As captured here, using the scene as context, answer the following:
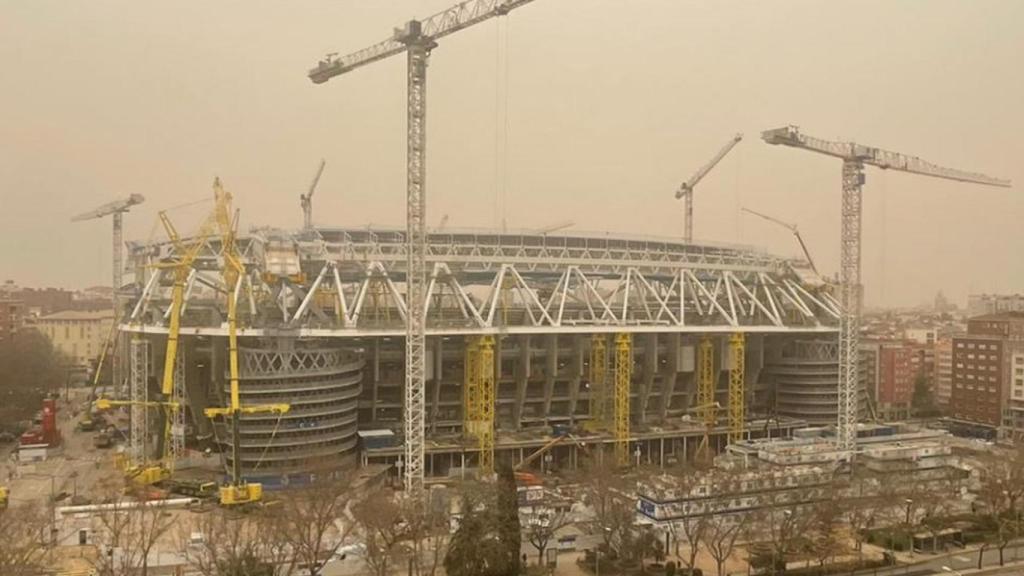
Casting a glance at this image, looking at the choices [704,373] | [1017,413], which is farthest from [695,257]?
[1017,413]

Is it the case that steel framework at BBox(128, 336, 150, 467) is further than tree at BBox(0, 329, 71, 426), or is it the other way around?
tree at BBox(0, 329, 71, 426)

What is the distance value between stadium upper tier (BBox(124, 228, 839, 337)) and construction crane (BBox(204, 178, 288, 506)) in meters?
0.79

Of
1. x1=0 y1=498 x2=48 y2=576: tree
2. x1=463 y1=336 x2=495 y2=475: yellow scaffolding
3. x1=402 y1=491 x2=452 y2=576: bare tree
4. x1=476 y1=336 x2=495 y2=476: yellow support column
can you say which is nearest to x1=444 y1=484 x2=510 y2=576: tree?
→ x1=402 y1=491 x2=452 y2=576: bare tree

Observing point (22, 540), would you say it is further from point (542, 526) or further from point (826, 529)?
point (826, 529)

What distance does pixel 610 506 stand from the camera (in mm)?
25031

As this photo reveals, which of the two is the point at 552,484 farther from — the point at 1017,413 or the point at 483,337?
the point at 1017,413

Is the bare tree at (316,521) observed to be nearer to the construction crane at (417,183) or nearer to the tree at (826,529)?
the construction crane at (417,183)

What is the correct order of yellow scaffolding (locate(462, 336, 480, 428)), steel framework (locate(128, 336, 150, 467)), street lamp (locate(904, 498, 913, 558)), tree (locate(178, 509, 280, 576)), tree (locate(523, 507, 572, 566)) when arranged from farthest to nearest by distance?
yellow scaffolding (locate(462, 336, 480, 428))
steel framework (locate(128, 336, 150, 467))
street lamp (locate(904, 498, 913, 558))
tree (locate(523, 507, 572, 566))
tree (locate(178, 509, 280, 576))

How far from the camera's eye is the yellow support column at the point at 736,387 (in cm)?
4159

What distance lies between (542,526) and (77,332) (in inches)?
2574

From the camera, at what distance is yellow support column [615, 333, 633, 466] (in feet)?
125

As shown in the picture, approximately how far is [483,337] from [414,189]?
9700 millimetres

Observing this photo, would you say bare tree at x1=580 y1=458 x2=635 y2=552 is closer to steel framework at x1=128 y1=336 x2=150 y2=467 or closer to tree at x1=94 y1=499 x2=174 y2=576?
tree at x1=94 y1=499 x2=174 y2=576

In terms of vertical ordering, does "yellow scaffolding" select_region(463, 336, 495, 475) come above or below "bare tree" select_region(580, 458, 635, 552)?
above
